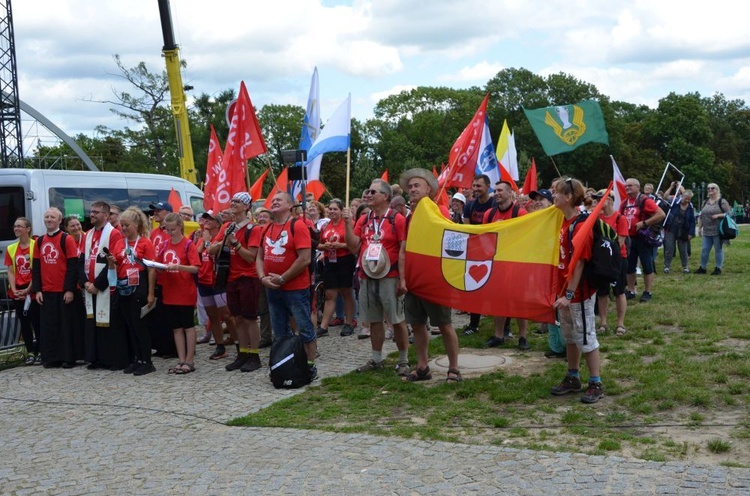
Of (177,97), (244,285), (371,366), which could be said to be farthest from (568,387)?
(177,97)

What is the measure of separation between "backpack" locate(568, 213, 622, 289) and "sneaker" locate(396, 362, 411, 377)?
86.1 inches

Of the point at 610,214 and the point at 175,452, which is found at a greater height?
the point at 610,214

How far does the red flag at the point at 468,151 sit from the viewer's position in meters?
9.77

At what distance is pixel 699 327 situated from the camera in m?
9.33

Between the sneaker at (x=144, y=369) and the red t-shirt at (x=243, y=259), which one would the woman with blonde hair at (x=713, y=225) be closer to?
the red t-shirt at (x=243, y=259)

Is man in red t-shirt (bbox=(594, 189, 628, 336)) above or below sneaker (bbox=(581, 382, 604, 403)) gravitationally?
above

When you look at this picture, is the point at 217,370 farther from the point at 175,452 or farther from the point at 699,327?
the point at 699,327

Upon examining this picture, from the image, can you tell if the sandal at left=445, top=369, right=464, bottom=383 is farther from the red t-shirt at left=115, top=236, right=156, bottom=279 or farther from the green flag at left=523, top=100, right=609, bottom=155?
the green flag at left=523, top=100, right=609, bottom=155

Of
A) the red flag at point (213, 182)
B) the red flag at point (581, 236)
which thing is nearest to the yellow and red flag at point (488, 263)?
the red flag at point (581, 236)

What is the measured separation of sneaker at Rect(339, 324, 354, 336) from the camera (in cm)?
1069

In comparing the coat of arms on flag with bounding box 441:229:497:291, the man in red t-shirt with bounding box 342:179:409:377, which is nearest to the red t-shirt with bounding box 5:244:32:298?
the man in red t-shirt with bounding box 342:179:409:377

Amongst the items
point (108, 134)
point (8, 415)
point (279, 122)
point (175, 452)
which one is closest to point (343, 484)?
point (175, 452)

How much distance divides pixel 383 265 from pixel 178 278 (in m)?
2.53

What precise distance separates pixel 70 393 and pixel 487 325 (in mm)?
5475
